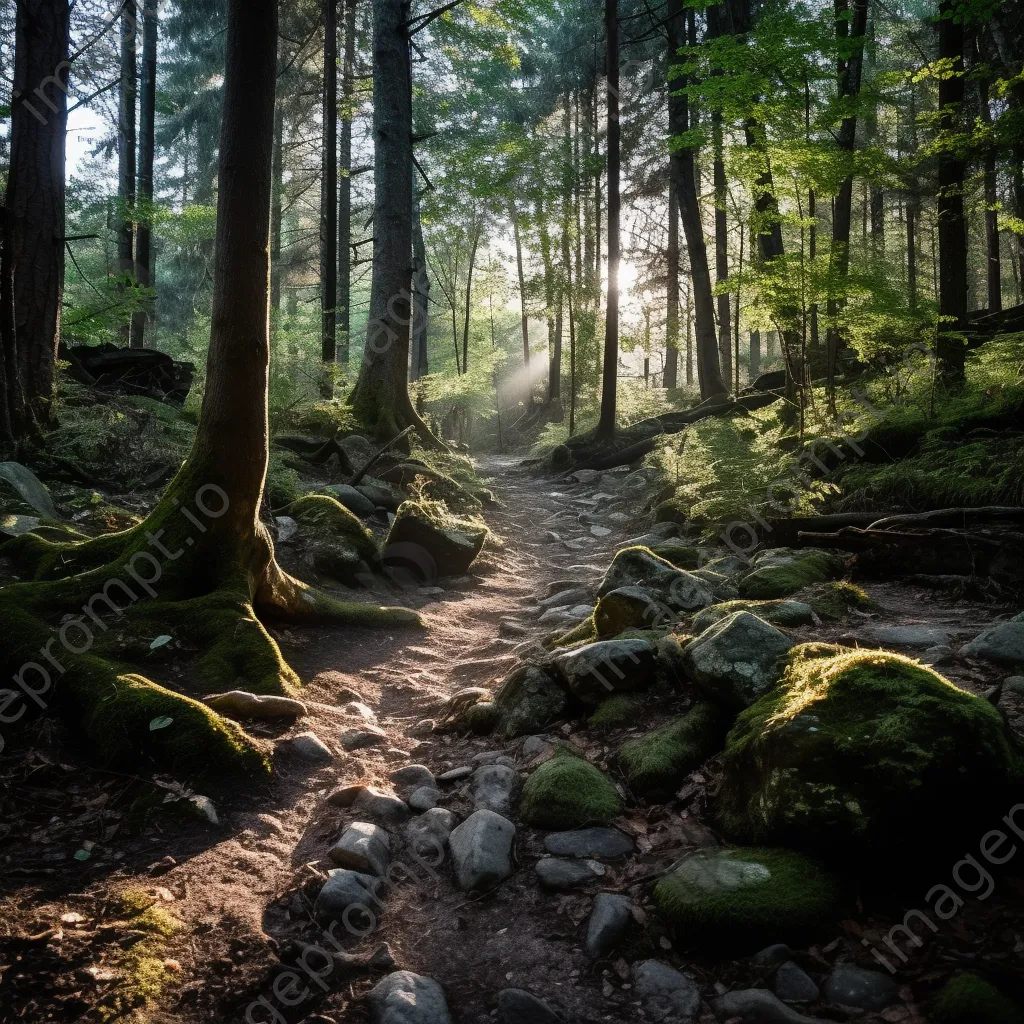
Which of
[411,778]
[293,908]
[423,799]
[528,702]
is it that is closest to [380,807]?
[423,799]

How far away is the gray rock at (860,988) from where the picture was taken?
6.85 feet

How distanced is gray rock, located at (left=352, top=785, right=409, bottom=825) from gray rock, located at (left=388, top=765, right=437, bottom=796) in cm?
17

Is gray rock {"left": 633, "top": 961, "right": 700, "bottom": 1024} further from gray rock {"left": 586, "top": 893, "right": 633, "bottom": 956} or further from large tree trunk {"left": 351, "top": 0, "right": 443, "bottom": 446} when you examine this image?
large tree trunk {"left": 351, "top": 0, "right": 443, "bottom": 446}

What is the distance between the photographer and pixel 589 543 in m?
10.4

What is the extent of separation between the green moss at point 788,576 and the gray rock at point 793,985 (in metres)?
3.56

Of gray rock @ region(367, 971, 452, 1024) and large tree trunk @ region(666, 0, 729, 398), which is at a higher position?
large tree trunk @ region(666, 0, 729, 398)

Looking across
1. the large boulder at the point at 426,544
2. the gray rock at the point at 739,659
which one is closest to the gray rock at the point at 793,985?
the gray rock at the point at 739,659

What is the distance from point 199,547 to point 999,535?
590 centimetres

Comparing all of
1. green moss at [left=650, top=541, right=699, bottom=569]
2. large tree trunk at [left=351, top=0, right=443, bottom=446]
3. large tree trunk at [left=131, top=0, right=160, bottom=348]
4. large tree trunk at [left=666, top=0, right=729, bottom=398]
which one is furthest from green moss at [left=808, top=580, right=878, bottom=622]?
large tree trunk at [left=131, top=0, right=160, bottom=348]

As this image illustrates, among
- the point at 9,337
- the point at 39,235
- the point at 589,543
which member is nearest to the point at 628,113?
the point at 589,543

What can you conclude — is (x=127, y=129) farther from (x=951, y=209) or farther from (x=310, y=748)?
(x=310, y=748)

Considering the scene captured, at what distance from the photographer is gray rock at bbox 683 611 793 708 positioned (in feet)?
11.9

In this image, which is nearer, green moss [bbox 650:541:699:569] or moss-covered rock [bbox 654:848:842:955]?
moss-covered rock [bbox 654:848:842:955]

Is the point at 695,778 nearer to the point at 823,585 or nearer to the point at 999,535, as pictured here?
the point at 823,585
